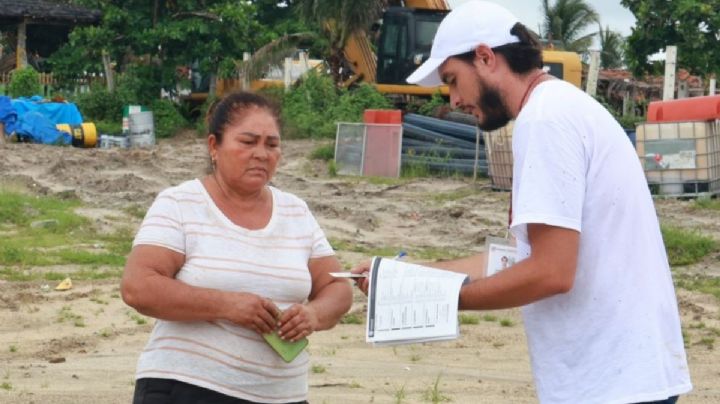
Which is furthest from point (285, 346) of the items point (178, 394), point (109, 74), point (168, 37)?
point (109, 74)

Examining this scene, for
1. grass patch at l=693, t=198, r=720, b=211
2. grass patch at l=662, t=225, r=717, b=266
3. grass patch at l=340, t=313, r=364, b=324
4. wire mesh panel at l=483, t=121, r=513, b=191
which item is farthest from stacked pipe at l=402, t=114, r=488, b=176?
grass patch at l=340, t=313, r=364, b=324

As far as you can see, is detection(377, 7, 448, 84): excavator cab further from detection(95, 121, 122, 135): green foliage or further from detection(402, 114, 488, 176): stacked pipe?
detection(402, 114, 488, 176): stacked pipe

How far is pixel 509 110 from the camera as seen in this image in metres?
3.43

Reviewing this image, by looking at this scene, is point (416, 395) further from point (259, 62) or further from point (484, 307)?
point (259, 62)

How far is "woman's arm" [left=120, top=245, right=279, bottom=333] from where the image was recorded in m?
3.83

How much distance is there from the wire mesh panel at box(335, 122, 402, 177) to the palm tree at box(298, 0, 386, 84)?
8.98 metres

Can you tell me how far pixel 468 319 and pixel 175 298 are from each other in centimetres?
624

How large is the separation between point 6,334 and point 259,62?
23064mm

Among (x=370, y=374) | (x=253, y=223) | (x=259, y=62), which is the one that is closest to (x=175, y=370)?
(x=253, y=223)

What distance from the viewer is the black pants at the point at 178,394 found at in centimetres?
393

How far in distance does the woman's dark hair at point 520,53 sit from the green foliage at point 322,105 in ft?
74.4

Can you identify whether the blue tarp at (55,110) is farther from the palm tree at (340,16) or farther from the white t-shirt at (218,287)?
the white t-shirt at (218,287)

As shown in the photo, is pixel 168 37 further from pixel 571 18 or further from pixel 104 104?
pixel 571 18

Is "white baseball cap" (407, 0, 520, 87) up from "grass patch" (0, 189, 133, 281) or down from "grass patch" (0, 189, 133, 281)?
up
